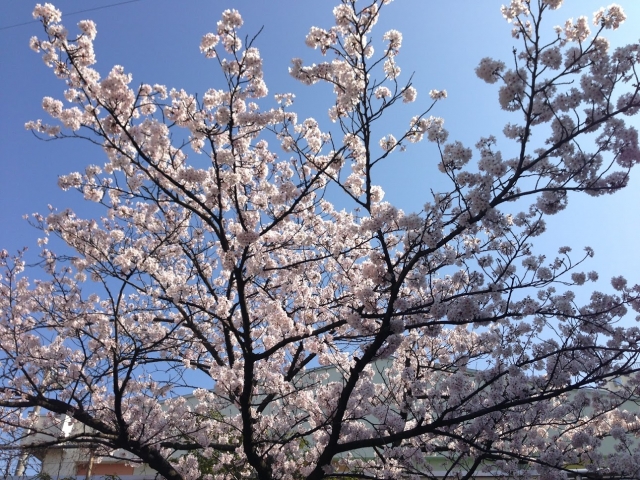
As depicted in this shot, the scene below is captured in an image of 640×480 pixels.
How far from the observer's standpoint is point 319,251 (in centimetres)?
773

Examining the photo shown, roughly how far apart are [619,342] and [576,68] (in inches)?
114

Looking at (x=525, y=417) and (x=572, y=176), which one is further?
(x=525, y=417)

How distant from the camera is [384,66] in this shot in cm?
476

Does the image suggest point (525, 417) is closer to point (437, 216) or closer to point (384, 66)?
point (437, 216)

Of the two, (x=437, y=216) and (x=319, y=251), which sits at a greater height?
(x=319, y=251)

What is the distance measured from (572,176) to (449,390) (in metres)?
2.76

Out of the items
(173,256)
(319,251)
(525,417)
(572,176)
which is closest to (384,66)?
Result: (572,176)

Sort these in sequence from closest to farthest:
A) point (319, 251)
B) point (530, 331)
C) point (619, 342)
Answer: point (619, 342), point (530, 331), point (319, 251)

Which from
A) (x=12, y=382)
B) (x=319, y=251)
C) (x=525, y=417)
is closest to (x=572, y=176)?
(x=525, y=417)

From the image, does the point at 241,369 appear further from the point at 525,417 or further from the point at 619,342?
the point at 619,342

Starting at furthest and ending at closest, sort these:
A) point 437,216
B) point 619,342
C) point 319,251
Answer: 1. point 319,251
2. point 619,342
3. point 437,216

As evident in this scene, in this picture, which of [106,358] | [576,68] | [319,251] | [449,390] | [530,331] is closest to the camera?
[576,68]

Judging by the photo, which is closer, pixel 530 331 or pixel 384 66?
pixel 384 66

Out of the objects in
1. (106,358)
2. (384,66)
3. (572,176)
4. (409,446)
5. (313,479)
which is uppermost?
(384,66)
